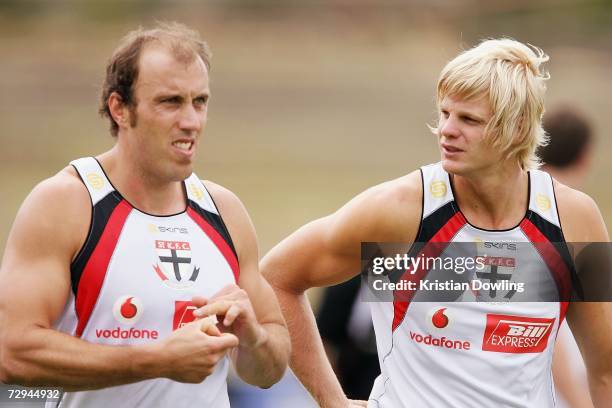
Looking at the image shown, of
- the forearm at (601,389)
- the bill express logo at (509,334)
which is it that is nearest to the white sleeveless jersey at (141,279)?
the bill express logo at (509,334)

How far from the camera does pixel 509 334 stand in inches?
222

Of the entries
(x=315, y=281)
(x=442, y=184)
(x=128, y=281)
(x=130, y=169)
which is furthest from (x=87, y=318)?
(x=442, y=184)

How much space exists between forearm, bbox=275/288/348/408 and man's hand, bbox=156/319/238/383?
53.1 inches

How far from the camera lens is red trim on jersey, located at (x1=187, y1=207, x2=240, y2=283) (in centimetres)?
541

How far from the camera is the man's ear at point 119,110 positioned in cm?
536

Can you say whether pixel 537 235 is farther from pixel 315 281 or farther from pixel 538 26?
pixel 538 26

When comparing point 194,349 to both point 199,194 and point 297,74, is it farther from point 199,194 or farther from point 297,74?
point 297,74

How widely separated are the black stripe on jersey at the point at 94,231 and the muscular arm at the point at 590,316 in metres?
2.02

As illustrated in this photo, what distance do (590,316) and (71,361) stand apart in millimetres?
2385

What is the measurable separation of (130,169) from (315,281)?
121 cm

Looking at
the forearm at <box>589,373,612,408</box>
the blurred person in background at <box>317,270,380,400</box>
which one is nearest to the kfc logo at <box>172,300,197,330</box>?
the forearm at <box>589,373,612,408</box>

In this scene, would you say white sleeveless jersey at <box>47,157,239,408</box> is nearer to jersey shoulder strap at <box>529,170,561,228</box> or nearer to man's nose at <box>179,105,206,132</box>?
man's nose at <box>179,105,206,132</box>

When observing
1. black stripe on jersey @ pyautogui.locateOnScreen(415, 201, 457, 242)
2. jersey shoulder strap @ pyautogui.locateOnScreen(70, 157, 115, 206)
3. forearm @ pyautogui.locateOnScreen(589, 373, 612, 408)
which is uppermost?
jersey shoulder strap @ pyautogui.locateOnScreen(70, 157, 115, 206)

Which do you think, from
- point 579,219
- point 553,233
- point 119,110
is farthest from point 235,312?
point 579,219
